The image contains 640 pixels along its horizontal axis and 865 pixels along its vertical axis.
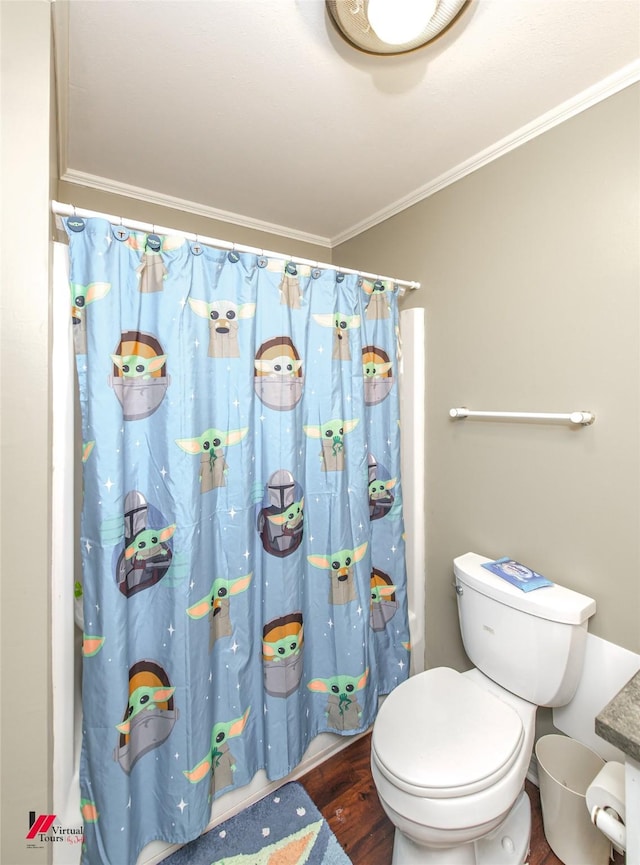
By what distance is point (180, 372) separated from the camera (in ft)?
4.03

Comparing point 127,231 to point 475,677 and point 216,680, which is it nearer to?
point 216,680

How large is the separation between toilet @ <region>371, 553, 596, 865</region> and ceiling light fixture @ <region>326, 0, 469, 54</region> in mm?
1634

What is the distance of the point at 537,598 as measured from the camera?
1.30 meters

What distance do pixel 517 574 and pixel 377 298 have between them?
1.24 m

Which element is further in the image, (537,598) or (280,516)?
(280,516)

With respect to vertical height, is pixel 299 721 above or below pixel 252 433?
below

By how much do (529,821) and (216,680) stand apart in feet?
3.85

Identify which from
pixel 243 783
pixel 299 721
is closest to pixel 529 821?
pixel 299 721

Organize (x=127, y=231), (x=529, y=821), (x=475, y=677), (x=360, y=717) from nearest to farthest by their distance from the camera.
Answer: (x=127, y=231)
(x=529, y=821)
(x=475, y=677)
(x=360, y=717)

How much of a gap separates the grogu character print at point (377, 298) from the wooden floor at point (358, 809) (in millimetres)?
1911

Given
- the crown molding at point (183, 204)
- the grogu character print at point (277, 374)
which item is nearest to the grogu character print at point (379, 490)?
the grogu character print at point (277, 374)

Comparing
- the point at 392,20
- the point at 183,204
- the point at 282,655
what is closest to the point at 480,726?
the point at 282,655

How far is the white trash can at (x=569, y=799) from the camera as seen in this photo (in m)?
1.20

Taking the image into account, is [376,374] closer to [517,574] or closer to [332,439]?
[332,439]
